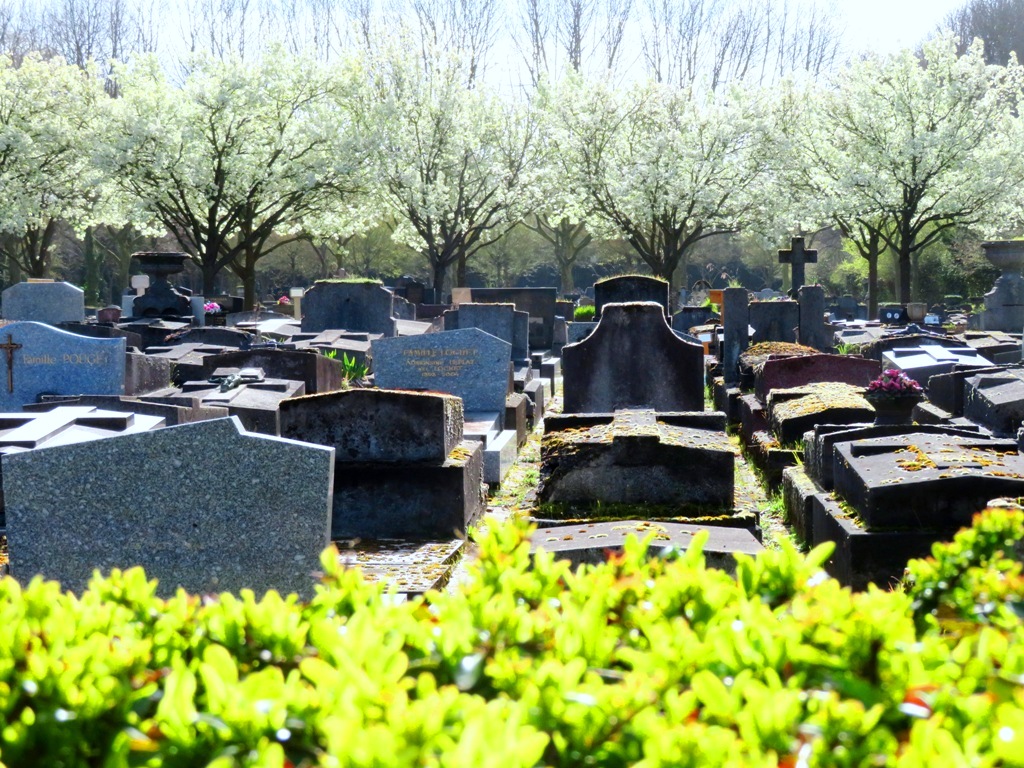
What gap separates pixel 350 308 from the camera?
19984 mm

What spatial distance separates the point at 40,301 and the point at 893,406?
1711 cm

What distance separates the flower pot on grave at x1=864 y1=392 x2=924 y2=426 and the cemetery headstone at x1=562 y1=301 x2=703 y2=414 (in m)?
2.21

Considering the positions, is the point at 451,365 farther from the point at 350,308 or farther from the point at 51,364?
the point at 350,308

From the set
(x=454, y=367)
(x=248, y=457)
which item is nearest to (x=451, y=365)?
(x=454, y=367)

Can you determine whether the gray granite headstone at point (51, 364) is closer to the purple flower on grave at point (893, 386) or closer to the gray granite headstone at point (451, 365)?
the gray granite headstone at point (451, 365)

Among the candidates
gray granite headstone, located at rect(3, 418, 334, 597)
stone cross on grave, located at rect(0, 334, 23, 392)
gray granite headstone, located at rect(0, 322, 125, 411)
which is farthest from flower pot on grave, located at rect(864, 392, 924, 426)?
stone cross on grave, located at rect(0, 334, 23, 392)

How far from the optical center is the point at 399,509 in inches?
311

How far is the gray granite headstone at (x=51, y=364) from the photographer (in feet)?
36.7

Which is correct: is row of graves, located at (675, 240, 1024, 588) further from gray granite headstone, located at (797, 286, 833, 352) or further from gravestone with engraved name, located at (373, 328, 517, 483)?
gravestone with engraved name, located at (373, 328, 517, 483)

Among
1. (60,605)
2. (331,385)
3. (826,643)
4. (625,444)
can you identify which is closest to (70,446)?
(60,605)

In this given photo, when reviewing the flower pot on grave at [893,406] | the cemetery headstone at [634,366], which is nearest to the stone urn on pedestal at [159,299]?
the cemetery headstone at [634,366]

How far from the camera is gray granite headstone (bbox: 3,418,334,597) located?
5.29 meters

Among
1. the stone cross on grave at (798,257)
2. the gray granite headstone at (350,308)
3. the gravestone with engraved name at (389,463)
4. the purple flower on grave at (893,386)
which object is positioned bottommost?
the gravestone with engraved name at (389,463)

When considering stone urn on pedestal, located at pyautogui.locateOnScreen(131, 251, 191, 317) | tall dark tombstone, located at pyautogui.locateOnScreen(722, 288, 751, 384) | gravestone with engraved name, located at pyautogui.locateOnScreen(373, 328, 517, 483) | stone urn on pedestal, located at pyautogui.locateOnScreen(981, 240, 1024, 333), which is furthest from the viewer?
stone urn on pedestal, located at pyautogui.locateOnScreen(981, 240, 1024, 333)
